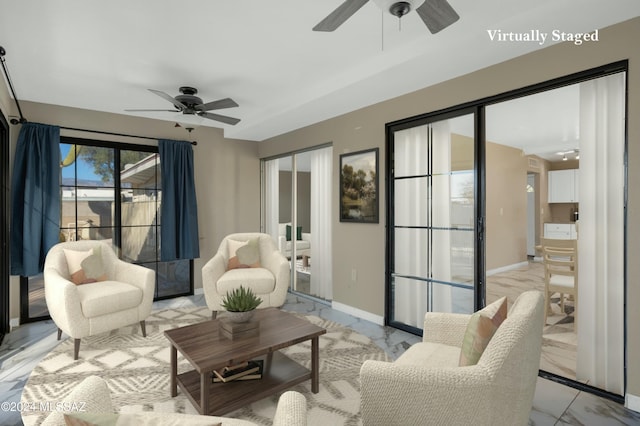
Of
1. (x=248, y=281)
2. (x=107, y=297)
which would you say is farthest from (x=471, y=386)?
(x=107, y=297)

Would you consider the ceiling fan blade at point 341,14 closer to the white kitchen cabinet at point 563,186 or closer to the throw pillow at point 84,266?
the white kitchen cabinet at point 563,186

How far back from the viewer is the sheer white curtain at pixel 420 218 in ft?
10.6

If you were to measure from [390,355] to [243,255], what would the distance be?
6.71 feet

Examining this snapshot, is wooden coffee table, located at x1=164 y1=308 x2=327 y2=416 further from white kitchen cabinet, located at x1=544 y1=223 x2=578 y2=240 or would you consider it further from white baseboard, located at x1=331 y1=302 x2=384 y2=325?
white kitchen cabinet, located at x1=544 y1=223 x2=578 y2=240

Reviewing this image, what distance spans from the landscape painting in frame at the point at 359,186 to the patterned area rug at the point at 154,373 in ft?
4.17

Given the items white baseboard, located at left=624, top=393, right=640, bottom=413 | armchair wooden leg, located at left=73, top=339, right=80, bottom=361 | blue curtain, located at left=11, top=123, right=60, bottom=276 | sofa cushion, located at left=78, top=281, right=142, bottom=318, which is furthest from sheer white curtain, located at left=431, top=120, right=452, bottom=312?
blue curtain, located at left=11, top=123, right=60, bottom=276

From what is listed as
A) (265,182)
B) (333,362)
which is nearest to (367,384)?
(333,362)

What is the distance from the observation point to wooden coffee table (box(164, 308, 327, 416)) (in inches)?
77.0

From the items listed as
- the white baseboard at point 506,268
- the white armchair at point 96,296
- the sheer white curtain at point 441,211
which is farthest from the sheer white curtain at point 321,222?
the white armchair at point 96,296

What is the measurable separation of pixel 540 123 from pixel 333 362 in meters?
2.77

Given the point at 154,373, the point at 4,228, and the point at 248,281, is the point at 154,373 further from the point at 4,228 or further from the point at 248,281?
the point at 4,228

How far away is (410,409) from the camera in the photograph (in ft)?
4.47

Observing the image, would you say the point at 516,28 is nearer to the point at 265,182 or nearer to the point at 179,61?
the point at 179,61

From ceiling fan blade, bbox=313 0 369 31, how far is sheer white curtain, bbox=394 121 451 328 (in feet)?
5.89
